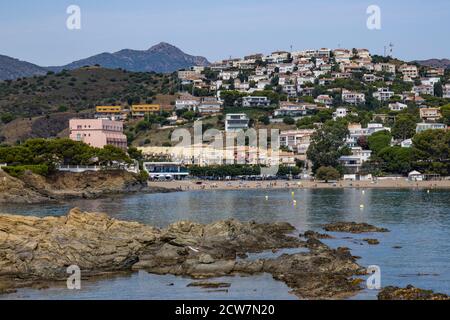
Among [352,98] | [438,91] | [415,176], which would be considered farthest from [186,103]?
[415,176]

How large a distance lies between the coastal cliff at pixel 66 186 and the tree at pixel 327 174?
60.8 ft

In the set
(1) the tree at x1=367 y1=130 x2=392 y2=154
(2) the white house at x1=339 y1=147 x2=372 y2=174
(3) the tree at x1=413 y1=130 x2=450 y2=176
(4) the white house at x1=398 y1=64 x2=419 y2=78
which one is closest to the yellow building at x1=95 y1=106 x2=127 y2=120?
(1) the tree at x1=367 y1=130 x2=392 y2=154

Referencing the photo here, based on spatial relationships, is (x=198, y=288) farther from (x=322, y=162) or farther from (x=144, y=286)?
(x=322, y=162)

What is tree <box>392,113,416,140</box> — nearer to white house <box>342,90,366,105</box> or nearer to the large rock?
white house <box>342,90,366,105</box>

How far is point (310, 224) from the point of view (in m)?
43.8

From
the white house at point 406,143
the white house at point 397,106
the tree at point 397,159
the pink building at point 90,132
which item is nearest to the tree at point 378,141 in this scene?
the white house at point 406,143

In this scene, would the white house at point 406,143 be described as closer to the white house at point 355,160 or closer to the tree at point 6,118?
the white house at point 355,160

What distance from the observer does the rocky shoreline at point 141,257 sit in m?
25.0

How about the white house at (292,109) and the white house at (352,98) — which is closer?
the white house at (292,109)

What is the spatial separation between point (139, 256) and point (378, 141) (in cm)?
8219

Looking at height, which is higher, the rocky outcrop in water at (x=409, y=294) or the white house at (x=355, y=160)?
the rocky outcrop in water at (x=409, y=294)

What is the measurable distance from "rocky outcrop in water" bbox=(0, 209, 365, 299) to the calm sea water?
2.77 ft

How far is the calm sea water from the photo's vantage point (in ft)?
77.1
